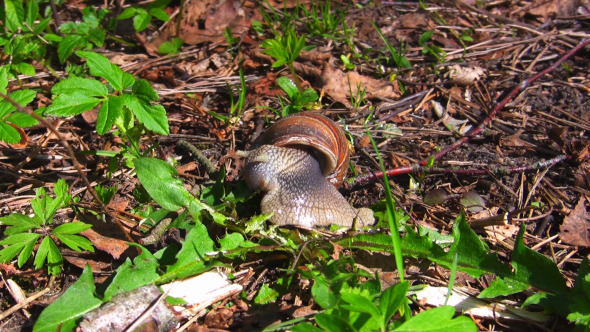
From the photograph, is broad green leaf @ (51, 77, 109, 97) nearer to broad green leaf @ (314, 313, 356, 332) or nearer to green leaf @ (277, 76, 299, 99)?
green leaf @ (277, 76, 299, 99)

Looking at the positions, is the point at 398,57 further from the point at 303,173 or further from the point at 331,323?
the point at 331,323

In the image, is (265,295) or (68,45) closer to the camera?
(265,295)

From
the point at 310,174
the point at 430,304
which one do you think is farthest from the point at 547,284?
the point at 310,174

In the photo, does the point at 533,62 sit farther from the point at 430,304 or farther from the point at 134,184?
the point at 134,184

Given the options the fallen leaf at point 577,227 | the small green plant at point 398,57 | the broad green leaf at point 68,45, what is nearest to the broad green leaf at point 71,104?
the broad green leaf at point 68,45

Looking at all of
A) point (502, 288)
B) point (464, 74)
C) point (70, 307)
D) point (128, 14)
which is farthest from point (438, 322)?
point (128, 14)

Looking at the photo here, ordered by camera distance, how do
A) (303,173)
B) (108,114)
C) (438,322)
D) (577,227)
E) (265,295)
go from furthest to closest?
(303,173) < (577,227) < (108,114) < (265,295) < (438,322)

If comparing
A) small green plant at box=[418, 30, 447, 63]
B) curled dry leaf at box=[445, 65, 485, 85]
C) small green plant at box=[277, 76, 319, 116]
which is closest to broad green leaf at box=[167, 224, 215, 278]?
small green plant at box=[277, 76, 319, 116]
